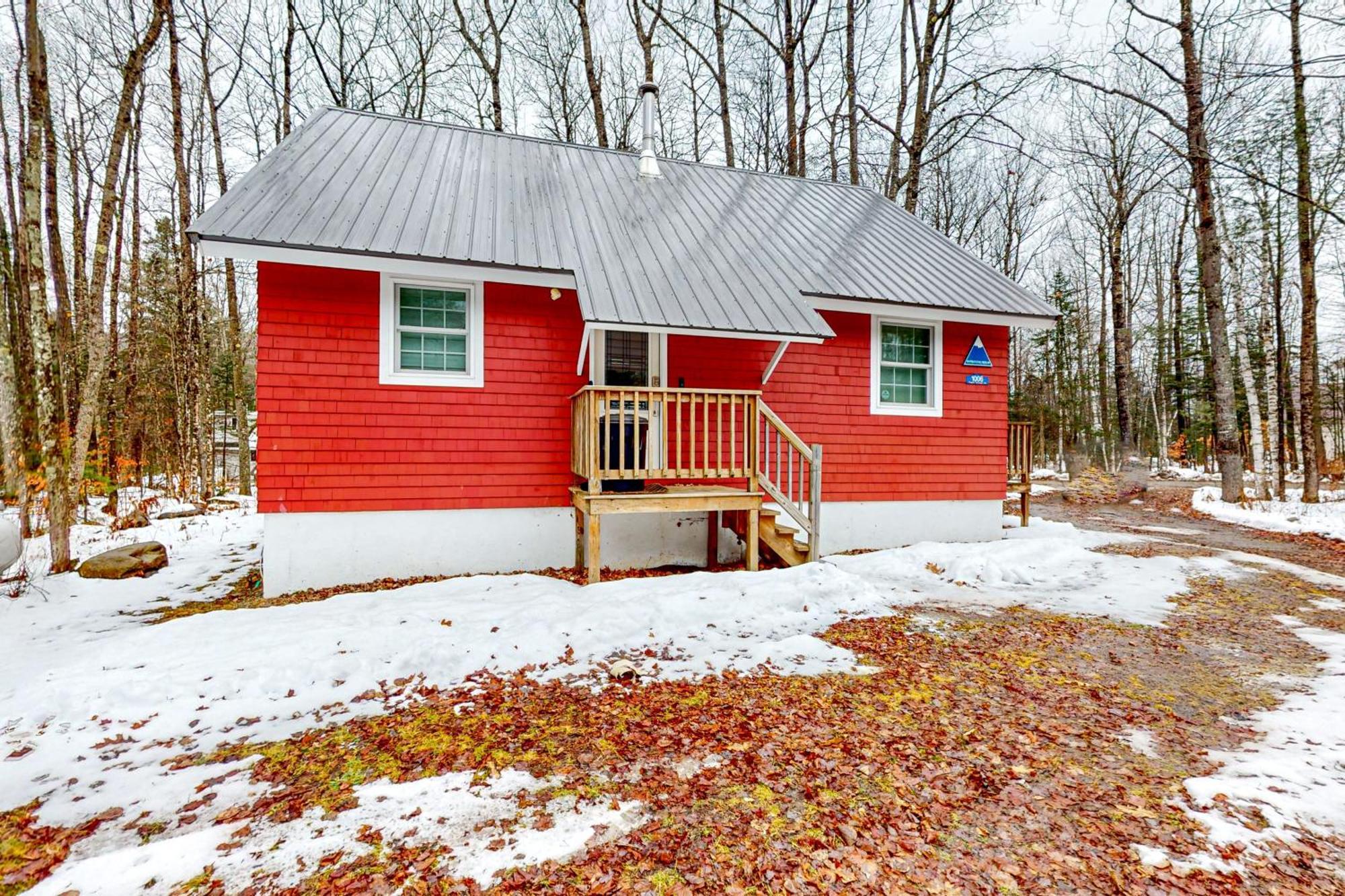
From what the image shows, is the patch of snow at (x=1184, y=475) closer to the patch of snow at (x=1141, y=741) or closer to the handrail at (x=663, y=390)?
the handrail at (x=663, y=390)

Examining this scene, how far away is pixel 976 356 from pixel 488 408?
6.70 metres

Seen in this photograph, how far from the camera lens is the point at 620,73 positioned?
16.2 m

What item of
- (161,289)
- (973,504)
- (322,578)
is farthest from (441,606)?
(161,289)

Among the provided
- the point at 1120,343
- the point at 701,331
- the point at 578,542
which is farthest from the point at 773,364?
the point at 1120,343

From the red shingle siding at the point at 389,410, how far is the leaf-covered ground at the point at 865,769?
302 centimetres

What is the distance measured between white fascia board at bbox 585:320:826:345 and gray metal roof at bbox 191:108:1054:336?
4cm

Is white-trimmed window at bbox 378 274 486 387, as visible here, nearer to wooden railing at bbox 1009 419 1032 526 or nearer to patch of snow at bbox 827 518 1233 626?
patch of snow at bbox 827 518 1233 626

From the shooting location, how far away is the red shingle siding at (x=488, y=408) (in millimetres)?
5883

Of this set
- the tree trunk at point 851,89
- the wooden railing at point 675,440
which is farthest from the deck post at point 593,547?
the tree trunk at point 851,89

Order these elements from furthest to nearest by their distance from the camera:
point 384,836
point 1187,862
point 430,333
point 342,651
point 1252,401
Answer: point 1252,401
point 430,333
point 342,651
point 384,836
point 1187,862

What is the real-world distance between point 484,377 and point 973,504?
6967 millimetres

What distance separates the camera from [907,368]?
8.16m

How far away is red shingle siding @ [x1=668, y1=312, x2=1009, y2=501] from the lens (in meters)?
7.46

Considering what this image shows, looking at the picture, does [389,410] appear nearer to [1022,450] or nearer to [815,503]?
[815,503]
